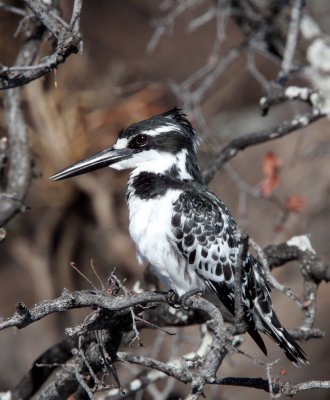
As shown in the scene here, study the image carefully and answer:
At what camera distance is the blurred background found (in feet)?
17.2

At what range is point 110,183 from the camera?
5844mm

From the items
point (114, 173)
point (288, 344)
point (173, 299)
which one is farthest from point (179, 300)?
point (114, 173)

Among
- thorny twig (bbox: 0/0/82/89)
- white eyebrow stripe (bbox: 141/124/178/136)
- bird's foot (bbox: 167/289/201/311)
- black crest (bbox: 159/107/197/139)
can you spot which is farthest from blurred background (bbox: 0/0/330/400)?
thorny twig (bbox: 0/0/82/89)

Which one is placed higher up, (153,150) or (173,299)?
(153,150)

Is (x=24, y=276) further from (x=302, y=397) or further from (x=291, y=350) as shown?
(x=291, y=350)

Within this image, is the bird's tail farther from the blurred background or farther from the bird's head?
the blurred background

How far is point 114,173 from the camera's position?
588cm

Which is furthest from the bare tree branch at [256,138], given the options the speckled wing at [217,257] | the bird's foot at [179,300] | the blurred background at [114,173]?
the blurred background at [114,173]

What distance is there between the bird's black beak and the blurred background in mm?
1824

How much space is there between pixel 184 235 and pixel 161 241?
0.08m

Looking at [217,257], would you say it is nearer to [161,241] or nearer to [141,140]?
[161,241]

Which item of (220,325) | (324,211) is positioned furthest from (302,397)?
(220,325)

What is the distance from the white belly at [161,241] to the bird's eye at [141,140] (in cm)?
23

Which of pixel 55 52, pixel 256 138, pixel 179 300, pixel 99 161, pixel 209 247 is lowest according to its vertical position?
pixel 179 300
